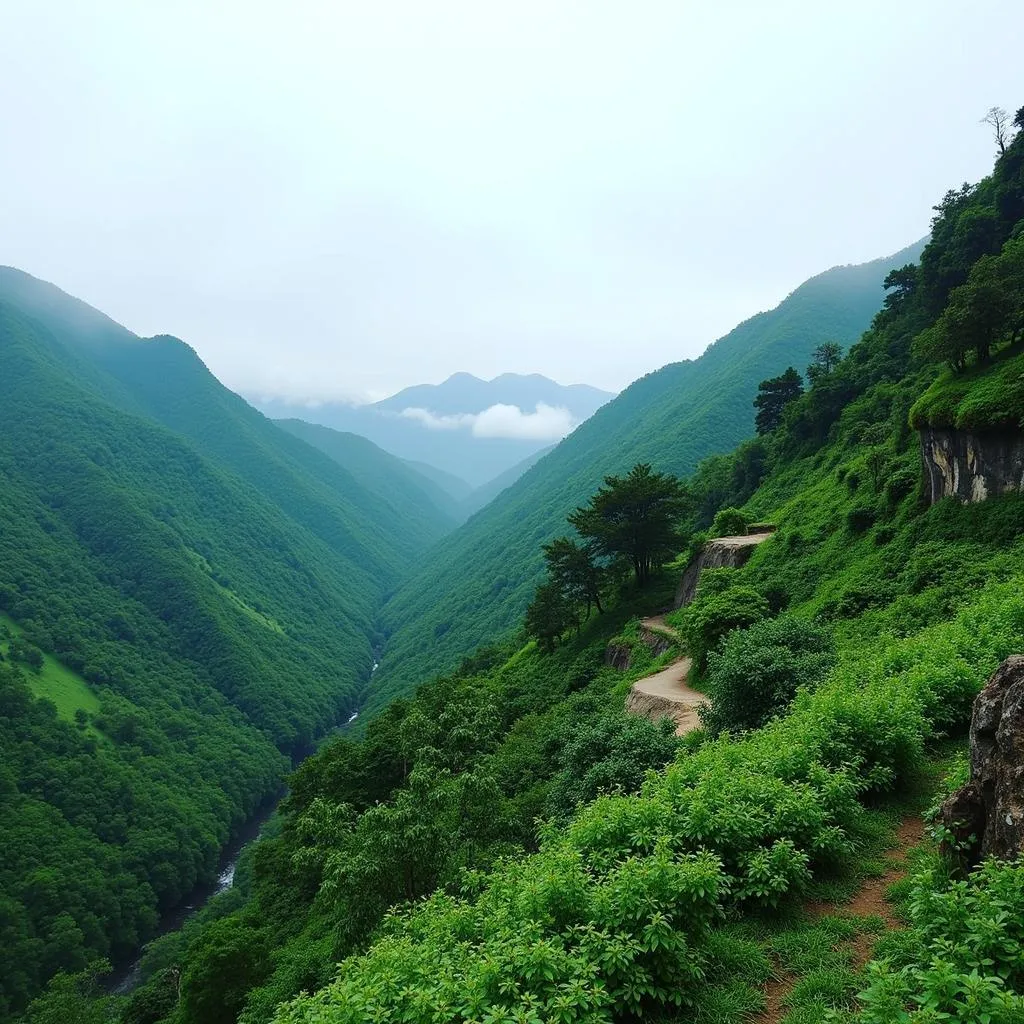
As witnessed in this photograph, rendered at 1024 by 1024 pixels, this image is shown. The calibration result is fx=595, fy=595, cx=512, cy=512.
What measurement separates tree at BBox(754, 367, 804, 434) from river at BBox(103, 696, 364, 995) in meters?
60.0

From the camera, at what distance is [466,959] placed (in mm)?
6695

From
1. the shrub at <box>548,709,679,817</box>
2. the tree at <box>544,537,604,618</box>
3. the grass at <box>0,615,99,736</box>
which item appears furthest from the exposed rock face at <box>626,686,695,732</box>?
the grass at <box>0,615,99,736</box>

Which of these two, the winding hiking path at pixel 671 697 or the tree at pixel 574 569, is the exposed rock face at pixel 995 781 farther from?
the tree at pixel 574 569

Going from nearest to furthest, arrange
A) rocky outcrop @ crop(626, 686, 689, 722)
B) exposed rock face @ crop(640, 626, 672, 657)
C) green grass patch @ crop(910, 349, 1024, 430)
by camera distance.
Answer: green grass patch @ crop(910, 349, 1024, 430)
rocky outcrop @ crop(626, 686, 689, 722)
exposed rock face @ crop(640, 626, 672, 657)

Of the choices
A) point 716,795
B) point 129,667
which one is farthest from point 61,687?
point 716,795

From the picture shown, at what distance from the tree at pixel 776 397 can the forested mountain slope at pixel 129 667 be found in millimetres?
83020

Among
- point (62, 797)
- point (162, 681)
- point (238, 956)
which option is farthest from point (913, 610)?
point (162, 681)

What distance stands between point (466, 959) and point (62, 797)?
9441 centimetres

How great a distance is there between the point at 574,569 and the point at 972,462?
2506 centimetres

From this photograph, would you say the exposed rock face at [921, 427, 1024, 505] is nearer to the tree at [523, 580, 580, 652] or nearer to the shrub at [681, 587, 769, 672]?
the shrub at [681, 587, 769, 672]

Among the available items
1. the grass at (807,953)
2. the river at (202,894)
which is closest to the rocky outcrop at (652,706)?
the grass at (807,953)

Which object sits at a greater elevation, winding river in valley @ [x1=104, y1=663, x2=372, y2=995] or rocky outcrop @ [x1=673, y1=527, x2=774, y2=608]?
rocky outcrop @ [x1=673, y1=527, x2=774, y2=608]

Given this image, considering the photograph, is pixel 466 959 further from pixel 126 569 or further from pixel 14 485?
pixel 14 485

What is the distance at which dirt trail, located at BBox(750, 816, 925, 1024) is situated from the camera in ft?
21.1
